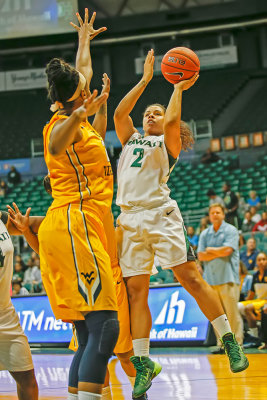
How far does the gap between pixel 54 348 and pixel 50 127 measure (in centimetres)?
729

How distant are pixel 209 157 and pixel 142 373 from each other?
15.3 m

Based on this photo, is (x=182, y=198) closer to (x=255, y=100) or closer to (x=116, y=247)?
(x=255, y=100)

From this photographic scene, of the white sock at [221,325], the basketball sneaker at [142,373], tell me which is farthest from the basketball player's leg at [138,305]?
the white sock at [221,325]

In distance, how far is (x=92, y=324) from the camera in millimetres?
3113

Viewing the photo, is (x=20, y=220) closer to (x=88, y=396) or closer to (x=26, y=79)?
(x=88, y=396)

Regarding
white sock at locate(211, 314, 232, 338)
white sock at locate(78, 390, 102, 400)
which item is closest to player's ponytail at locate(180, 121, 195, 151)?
white sock at locate(211, 314, 232, 338)

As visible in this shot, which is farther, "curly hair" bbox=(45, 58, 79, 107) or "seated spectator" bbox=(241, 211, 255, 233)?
"seated spectator" bbox=(241, 211, 255, 233)

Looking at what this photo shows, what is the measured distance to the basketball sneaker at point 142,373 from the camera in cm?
390

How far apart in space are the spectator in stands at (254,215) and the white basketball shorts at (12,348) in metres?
11.4

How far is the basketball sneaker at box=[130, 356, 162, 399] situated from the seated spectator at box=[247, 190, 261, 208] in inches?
489

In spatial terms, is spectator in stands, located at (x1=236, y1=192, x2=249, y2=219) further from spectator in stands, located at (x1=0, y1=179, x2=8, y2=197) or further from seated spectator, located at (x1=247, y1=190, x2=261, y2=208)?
spectator in stands, located at (x1=0, y1=179, x2=8, y2=197)

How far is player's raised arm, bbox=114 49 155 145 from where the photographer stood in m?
4.47

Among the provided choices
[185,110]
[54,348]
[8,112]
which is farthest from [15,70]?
[54,348]

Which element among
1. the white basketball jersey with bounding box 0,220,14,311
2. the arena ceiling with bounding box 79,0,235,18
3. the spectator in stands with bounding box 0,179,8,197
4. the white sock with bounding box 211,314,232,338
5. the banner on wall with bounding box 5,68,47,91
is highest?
the arena ceiling with bounding box 79,0,235,18
